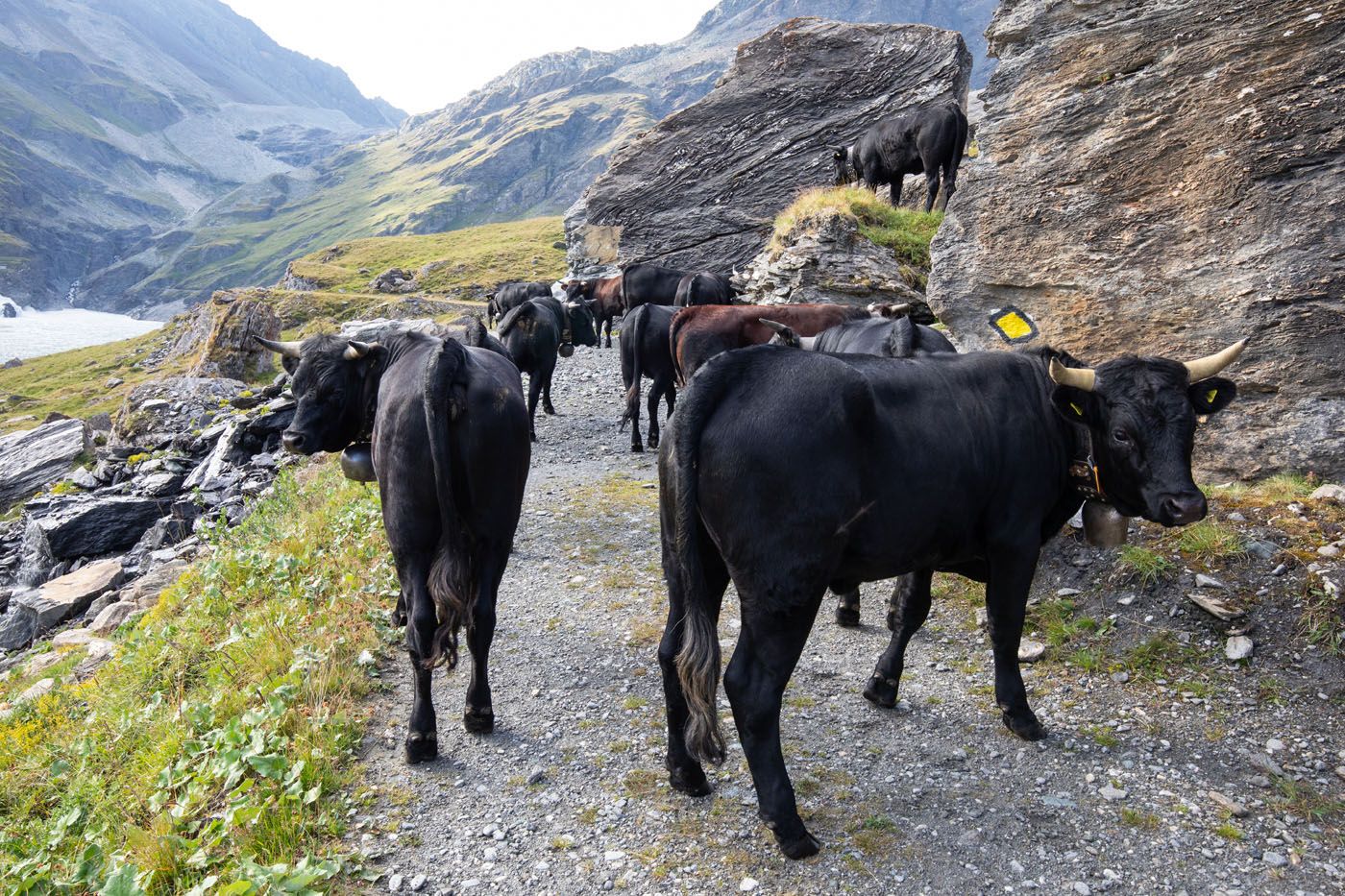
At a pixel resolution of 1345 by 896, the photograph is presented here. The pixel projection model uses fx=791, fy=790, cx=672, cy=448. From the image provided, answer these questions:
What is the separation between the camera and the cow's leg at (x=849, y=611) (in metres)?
6.73

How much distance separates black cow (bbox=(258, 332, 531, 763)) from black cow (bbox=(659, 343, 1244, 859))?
1.42 m

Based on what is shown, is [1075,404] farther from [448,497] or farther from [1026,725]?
[448,497]

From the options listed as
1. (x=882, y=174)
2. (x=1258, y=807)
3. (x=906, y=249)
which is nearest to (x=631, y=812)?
(x=1258, y=807)

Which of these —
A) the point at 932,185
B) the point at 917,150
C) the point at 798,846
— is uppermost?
the point at 917,150

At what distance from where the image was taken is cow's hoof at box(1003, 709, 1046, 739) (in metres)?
5.04

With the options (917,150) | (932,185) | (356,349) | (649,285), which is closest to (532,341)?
(356,349)

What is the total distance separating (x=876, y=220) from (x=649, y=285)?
27.1ft

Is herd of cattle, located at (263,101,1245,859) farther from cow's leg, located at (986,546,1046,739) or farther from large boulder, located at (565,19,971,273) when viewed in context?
large boulder, located at (565,19,971,273)

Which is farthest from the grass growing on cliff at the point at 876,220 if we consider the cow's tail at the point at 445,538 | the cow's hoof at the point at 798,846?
the cow's hoof at the point at 798,846

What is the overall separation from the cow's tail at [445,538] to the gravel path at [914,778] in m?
0.79

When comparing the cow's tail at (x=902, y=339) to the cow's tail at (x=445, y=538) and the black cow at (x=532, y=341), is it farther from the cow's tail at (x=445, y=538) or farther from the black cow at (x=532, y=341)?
the black cow at (x=532, y=341)

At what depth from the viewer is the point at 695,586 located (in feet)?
13.3

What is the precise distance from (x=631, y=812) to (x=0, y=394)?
74641 mm

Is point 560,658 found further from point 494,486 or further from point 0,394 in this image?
Answer: point 0,394
